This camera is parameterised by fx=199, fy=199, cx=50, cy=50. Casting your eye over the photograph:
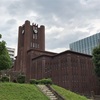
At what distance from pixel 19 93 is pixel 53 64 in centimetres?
4490

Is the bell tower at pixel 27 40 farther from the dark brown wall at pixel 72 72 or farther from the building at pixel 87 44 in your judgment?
the building at pixel 87 44

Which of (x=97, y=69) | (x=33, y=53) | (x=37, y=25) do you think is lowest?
(x=97, y=69)

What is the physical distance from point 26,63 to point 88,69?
26.5 metres

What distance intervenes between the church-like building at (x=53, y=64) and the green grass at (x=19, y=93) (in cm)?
3520

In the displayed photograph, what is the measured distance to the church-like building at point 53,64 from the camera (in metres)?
59.5

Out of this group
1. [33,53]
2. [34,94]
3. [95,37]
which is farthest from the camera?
[95,37]

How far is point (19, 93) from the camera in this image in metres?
21.6

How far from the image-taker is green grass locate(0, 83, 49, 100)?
20.2 metres

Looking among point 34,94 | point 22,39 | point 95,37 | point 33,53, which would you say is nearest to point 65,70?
point 33,53

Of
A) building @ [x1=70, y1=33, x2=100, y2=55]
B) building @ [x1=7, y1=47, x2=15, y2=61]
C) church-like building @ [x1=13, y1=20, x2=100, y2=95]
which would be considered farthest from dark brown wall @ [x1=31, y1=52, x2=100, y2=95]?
building @ [x1=7, y1=47, x2=15, y2=61]

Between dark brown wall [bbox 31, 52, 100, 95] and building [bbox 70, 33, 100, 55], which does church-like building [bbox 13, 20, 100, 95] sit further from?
building [bbox 70, 33, 100, 55]

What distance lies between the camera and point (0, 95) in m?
20.0

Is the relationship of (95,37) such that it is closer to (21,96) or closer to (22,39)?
(22,39)

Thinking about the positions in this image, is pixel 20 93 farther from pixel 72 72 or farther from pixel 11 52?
pixel 11 52
